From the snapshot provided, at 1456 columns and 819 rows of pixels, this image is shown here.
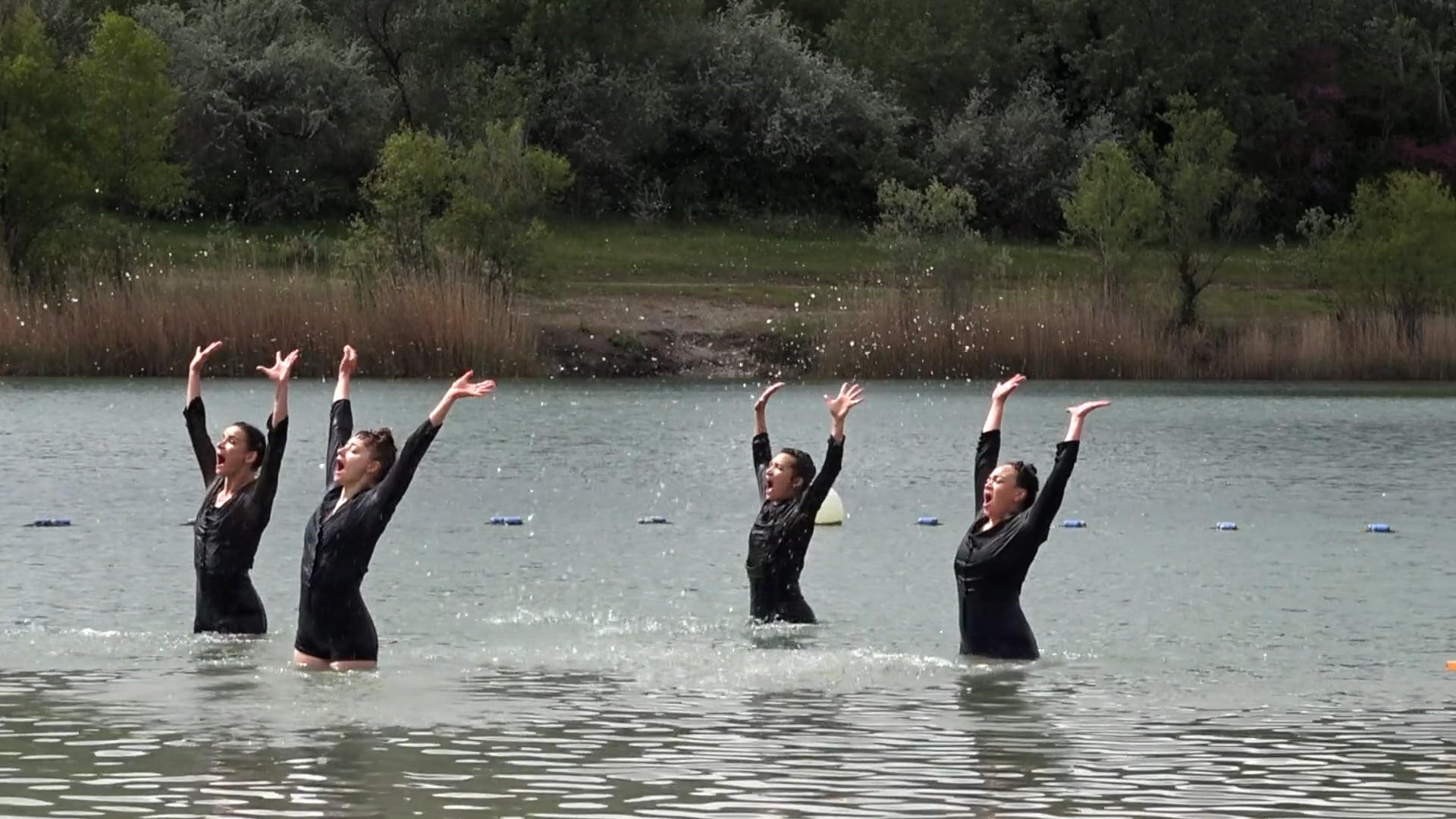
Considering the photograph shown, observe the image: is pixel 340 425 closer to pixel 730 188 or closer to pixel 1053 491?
pixel 1053 491

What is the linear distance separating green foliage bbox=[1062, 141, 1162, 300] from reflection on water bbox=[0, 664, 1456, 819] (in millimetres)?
42565

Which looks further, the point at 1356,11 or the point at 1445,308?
the point at 1356,11

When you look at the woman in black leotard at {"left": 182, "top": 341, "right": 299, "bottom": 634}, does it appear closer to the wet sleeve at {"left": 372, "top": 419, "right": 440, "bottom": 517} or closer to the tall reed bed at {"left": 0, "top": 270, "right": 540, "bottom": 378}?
the wet sleeve at {"left": 372, "top": 419, "right": 440, "bottom": 517}

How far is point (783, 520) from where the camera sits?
17312 mm

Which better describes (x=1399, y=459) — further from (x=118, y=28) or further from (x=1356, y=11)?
(x=1356, y=11)

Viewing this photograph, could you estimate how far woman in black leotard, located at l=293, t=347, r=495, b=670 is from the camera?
573 inches

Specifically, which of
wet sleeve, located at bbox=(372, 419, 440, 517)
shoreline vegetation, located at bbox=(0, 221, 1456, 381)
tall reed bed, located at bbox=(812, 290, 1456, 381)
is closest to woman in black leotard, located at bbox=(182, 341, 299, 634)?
wet sleeve, located at bbox=(372, 419, 440, 517)

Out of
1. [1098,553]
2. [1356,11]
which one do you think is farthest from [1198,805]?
[1356,11]

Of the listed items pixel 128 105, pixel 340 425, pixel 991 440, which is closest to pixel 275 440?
pixel 340 425

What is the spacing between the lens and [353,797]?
11.7 m

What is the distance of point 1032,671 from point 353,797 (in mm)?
5755

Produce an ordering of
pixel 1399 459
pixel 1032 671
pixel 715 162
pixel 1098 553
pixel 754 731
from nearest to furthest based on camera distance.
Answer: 1. pixel 754 731
2. pixel 1032 671
3. pixel 1098 553
4. pixel 1399 459
5. pixel 715 162

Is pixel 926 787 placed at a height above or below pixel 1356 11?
below

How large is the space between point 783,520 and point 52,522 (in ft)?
33.9
